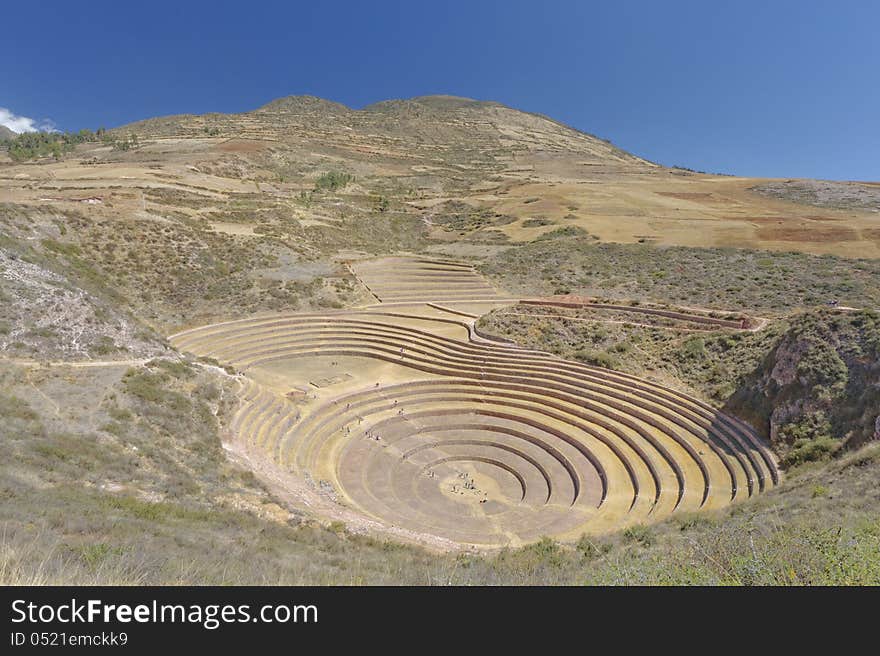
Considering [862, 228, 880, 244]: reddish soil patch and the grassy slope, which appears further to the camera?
[862, 228, 880, 244]: reddish soil patch

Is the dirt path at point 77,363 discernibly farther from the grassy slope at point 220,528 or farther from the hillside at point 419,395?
the grassy slope at point 220,528

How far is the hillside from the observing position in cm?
744

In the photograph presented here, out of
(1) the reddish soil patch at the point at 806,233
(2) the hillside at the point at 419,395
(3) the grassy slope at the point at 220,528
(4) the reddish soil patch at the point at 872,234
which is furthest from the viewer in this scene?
(1) the reddish soil patch at the point at 806,233

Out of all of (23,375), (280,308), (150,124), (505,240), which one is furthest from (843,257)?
(150,124)

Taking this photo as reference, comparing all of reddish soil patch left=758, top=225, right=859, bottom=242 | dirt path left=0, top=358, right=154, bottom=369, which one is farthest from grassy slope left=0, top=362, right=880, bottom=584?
reddish soil patch left=758, top=225, right=859, bottom=242

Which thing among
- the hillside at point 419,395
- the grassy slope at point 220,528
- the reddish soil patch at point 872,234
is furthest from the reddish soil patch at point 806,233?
the grassy slope at point 220,528

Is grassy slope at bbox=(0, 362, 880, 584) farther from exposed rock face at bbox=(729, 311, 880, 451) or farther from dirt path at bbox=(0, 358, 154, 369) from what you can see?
exposed rock face at bbox=(729, 311, 880, 451)

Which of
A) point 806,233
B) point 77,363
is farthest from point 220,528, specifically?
point 806,233

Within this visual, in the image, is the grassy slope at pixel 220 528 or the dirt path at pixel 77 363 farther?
the dirt path at pixel 77 363

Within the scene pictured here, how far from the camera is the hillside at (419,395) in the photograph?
7.44m

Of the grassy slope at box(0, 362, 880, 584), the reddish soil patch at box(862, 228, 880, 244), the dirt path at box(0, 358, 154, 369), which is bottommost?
the grassy slope at box(0, 362, 880, 584)

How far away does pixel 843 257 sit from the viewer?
3225 cm

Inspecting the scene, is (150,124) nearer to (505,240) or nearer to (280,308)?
(505,240)
